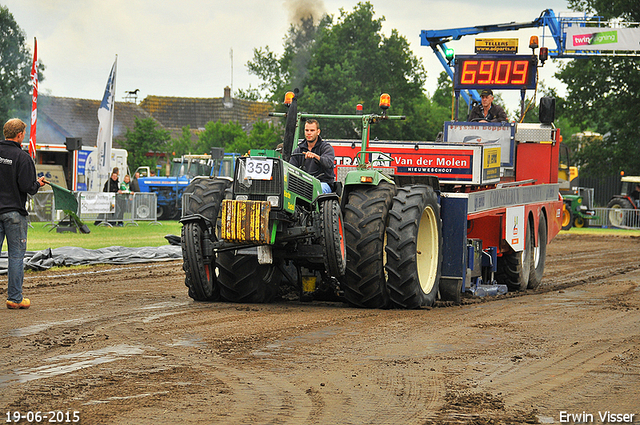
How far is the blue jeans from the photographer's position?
28.6 feet

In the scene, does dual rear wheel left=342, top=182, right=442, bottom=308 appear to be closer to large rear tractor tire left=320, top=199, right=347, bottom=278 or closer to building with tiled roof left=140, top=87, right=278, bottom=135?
large rear tractor tire left=320, top=199, right=347, bottom=278

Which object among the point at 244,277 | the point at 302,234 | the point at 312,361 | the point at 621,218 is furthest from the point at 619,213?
the point at 312,361

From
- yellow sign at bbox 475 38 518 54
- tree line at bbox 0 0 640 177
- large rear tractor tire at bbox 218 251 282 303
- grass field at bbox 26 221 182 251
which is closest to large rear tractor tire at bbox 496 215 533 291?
yellow sign at bbox 475 38 518 54

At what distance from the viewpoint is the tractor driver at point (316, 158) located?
9.73 metres

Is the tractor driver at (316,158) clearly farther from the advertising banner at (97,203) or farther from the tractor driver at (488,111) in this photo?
the advertising banner at (97,203)

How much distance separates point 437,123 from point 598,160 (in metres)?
13.8

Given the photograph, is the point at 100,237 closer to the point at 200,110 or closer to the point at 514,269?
the point at 514,269

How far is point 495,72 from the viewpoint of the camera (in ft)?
47.4

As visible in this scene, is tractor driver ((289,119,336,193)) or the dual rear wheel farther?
tractor driver ((289,119,336,193))

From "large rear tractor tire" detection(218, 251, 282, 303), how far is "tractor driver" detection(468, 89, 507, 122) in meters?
5.30

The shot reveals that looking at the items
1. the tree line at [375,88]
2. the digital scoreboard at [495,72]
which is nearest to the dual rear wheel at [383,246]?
the digital scoreboard at [495,72]

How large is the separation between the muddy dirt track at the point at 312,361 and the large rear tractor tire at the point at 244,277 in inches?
11.4

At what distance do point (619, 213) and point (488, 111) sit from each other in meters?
21.1

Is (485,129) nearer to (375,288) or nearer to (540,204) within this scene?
(540,204)
